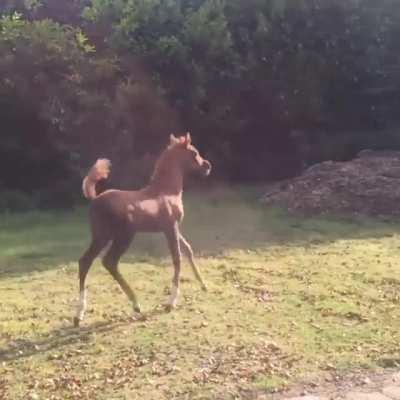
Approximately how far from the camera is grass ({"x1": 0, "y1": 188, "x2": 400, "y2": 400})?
555cm

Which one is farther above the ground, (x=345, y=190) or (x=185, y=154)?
(x=185, y=154)

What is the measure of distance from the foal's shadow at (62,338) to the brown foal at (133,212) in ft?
0.43

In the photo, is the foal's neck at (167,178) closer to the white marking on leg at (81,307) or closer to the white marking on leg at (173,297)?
the white marking on leg at (173,297)

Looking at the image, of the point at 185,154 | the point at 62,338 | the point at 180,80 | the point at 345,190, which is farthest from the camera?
the point at 180,80

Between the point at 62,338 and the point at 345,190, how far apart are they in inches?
272

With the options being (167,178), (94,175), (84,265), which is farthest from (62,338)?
(167,178)

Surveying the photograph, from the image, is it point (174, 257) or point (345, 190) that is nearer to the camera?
point (174, 257)

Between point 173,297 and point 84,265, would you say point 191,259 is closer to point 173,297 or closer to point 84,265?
point 173,297

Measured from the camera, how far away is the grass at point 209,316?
5.55m

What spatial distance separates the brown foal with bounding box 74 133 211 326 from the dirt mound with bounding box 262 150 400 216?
4854 mm

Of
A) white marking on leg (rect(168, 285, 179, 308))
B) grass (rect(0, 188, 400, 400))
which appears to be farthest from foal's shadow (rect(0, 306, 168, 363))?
white marking on leg (rect(168, 285, 179, 308))

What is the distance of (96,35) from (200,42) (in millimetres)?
1751

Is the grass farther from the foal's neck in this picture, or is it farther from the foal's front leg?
the foal's neck

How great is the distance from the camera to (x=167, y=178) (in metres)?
7.10
